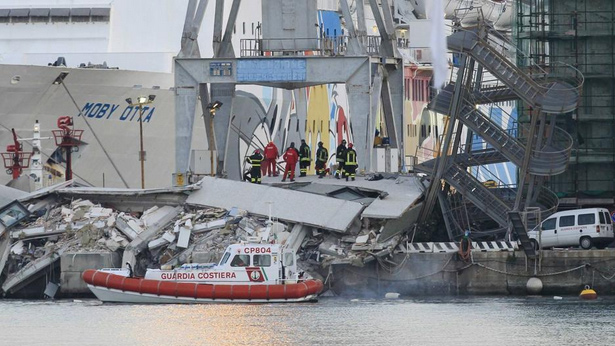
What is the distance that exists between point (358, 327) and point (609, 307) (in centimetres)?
860

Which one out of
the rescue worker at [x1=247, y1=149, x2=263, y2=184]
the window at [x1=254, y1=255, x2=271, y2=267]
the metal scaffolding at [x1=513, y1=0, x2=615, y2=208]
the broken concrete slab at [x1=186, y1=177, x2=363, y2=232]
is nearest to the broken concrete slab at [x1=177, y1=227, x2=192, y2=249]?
the broken concrete slab at [x1=186, y1=177, x2=363, y2=232]

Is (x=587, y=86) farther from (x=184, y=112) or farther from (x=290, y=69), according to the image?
(x=184, y=112)

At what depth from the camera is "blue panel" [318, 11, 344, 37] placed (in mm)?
98431

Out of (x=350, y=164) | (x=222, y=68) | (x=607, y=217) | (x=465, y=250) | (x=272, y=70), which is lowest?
(x=465, y=250)

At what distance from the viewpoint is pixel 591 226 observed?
205ft

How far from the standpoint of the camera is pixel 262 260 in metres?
58.9

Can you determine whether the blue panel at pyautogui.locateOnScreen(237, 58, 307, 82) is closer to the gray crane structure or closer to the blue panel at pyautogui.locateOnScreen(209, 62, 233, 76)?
the gray crane structure

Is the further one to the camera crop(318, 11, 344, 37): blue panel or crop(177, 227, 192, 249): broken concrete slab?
crop(318, 11, 344, 37): blue panel

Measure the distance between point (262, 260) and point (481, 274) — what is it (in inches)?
271

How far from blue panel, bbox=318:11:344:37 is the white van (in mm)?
35476

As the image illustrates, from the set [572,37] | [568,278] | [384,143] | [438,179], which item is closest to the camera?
[568,278]

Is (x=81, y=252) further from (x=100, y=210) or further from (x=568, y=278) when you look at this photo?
(x=568, y=278)

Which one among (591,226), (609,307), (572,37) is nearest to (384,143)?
(572,37)

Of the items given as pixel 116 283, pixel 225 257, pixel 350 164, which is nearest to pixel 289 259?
pixel 225 257
